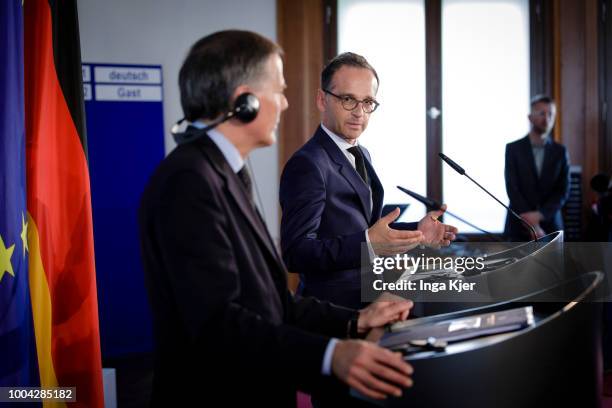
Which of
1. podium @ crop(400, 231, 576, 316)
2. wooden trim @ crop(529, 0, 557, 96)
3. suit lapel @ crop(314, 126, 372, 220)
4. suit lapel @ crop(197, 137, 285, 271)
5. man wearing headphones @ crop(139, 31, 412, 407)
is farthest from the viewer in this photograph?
wooden trim @ crop(529, 0, 557, 96)

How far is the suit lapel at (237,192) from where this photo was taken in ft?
4.17

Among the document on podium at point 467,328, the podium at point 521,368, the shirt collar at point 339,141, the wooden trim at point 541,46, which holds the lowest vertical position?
the podium at point 521,368

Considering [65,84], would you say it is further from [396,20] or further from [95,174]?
[396,20]

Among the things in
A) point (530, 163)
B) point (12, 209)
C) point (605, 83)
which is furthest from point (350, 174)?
point (605, 83)

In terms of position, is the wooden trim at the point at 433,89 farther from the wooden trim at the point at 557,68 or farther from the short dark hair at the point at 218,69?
the short dark hair at the point at 218,69

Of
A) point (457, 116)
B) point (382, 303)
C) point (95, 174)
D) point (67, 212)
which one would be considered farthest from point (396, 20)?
point (382, 303)

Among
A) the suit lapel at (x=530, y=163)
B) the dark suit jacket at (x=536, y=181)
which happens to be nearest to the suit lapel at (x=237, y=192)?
the dark suit jacket at (x=536, y=181)

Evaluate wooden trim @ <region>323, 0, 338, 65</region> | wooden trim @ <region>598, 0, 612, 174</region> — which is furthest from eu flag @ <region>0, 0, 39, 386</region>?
wooden trim @ <region>598, 0, 612, 174</region>

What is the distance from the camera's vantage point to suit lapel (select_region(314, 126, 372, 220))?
2.05 m

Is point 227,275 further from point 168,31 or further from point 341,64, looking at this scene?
point 168,31

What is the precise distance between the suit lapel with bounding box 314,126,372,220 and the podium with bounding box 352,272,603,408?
747mm

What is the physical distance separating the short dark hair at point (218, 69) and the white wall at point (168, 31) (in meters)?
3.20

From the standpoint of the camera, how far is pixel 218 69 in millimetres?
1301

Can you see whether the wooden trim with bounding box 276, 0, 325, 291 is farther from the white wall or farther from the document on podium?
the document on podium
